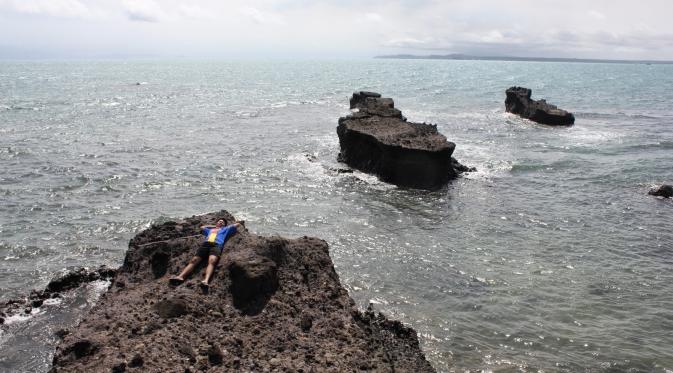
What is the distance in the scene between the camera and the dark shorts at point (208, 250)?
12547 mm

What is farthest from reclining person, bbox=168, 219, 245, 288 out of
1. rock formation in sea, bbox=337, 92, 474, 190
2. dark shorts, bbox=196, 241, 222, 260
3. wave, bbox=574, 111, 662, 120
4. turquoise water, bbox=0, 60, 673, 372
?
wave, bbox=574, 111, 662, 120

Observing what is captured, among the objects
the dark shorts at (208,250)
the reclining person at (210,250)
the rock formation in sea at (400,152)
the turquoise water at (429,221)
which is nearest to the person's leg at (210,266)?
the reclining person at (210,250)

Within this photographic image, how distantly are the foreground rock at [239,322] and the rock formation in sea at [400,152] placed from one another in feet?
57.1

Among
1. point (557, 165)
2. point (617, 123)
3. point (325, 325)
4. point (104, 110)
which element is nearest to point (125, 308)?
point (325, 325)

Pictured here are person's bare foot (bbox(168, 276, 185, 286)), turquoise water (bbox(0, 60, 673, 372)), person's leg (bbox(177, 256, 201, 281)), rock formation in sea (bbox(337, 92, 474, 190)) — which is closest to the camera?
person's bare foot (bbox(168, 276, 185, 286))

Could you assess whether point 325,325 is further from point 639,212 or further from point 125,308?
point 639,212

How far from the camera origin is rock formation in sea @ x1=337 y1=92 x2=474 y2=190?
2998 cm

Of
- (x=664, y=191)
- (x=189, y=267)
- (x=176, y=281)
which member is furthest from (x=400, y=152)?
(x=176, y=281)

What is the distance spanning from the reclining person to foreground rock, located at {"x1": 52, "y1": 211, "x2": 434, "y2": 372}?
0.21m

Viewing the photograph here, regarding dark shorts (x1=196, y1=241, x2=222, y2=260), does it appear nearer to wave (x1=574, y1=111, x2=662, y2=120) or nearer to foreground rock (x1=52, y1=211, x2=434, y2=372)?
foreground rock (x1=52, y1=211, x2=434, y2=372)

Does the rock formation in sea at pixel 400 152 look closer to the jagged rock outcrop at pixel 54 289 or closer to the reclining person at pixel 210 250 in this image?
the jagged rock outcrop at pixel 54 289

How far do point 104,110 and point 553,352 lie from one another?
186 feet

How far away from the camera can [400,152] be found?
3014 centimetres

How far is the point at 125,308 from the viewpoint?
1129 cm
